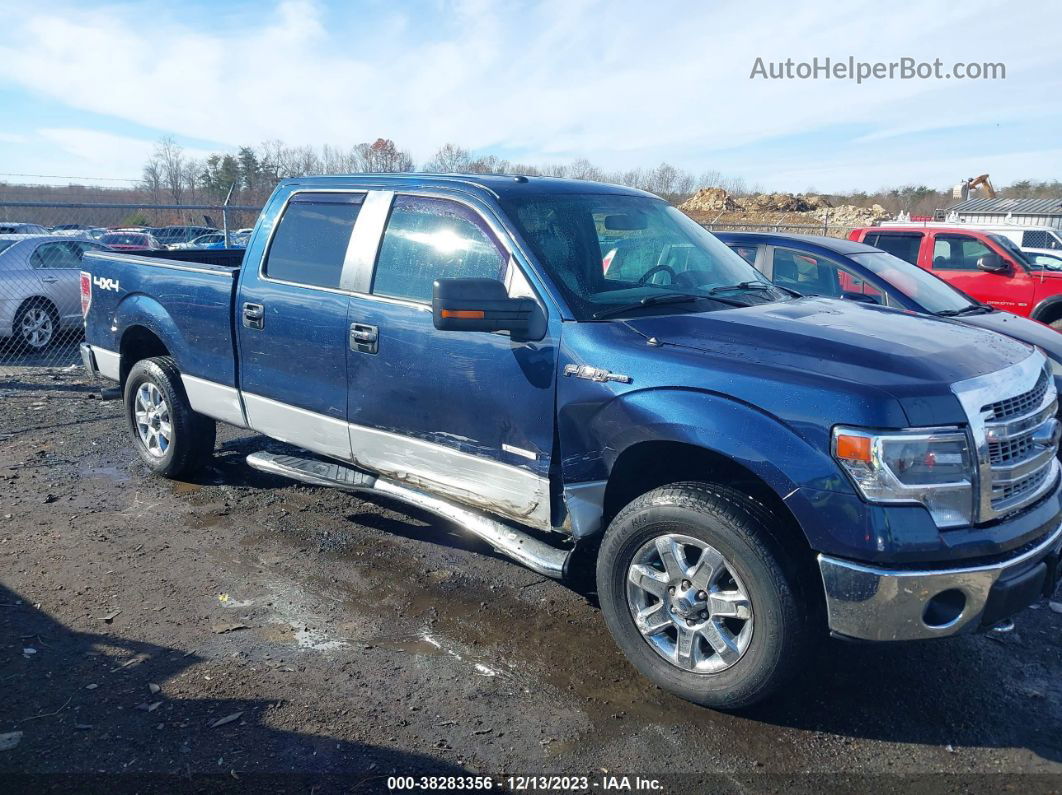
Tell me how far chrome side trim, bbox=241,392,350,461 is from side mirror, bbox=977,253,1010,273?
28.4 ft

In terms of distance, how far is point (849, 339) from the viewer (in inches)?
133

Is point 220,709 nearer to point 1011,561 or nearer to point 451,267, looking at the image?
point 451,267

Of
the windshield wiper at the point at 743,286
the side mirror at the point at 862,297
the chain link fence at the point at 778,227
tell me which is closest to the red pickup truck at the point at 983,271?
the side mirror at the point at 862,297

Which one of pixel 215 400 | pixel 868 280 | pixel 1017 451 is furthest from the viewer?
pixel 868 280

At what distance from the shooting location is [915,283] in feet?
24.4

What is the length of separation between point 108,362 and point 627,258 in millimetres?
4224

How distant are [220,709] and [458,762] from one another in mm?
993

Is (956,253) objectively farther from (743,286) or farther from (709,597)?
(709,597)

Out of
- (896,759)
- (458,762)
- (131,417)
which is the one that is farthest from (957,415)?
(131,417)

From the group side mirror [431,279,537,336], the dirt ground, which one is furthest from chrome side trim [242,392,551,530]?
side mirror [431,279,537,336]

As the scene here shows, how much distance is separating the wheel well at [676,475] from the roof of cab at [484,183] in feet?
4.85

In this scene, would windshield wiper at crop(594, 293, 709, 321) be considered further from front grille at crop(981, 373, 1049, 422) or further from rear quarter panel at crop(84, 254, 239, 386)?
rear quarter panel at crop(84, 254, 239, 386)

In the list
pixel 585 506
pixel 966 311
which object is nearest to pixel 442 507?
pixel 585 506

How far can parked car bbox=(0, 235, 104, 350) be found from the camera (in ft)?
36.3
